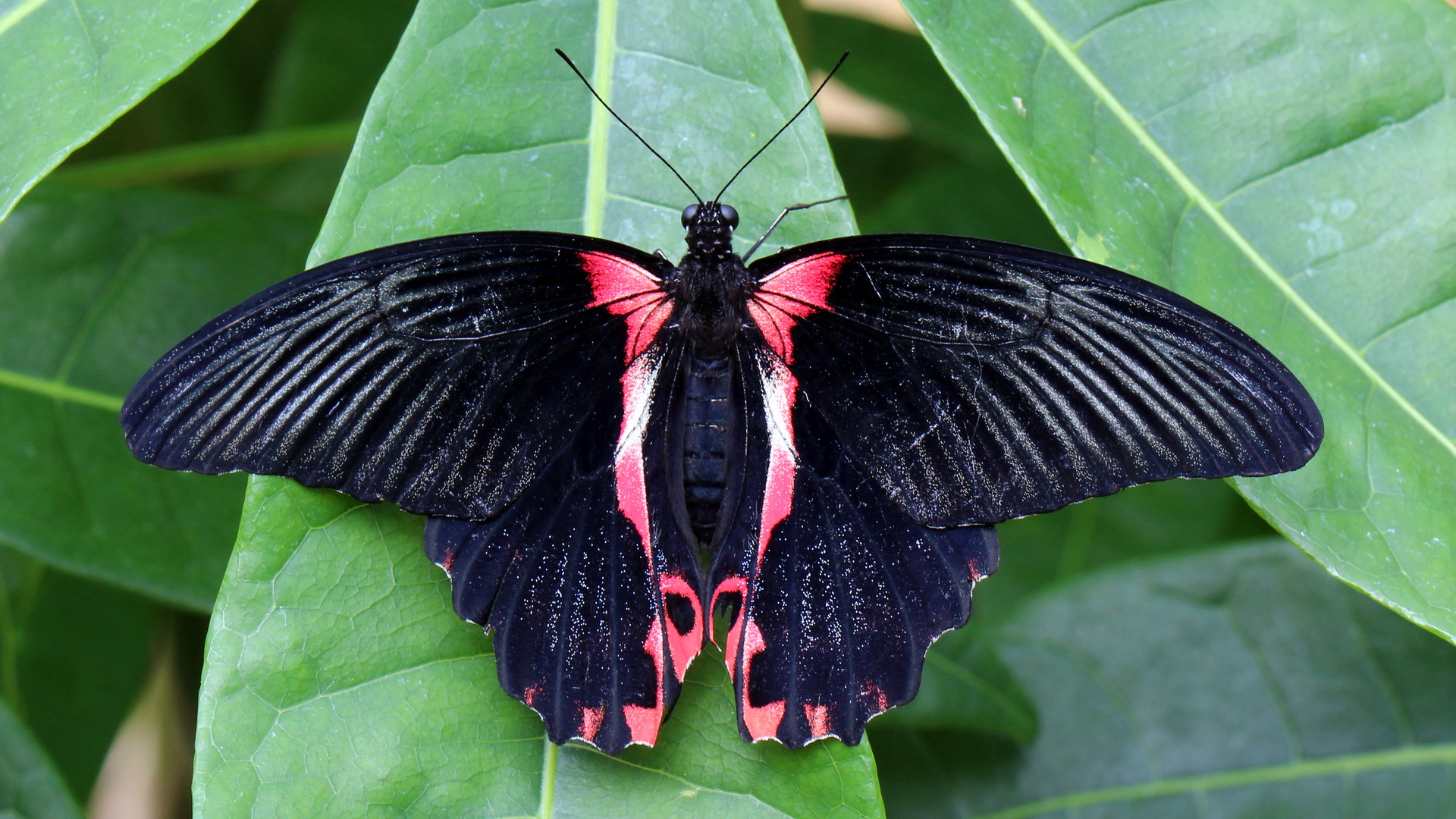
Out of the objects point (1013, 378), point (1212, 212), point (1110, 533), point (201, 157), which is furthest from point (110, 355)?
point (1110, 533)


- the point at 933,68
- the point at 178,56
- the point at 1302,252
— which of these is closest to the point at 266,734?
the point at 178,56

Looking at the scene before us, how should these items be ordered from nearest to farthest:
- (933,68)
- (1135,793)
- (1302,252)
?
1. (1302,252)
2. (1135,793)
3. (933,68)

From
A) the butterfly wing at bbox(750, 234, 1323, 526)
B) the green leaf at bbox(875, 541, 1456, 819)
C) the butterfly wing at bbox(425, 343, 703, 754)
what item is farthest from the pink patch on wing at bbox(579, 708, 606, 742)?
the green leaf at bbox(875, 541, 1456, 819)

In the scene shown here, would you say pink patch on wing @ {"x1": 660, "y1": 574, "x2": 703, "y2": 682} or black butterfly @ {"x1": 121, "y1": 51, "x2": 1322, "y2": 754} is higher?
black butterfly @ {"x1": 121, "y1": 51, "x2": 1322, "y2": 754}

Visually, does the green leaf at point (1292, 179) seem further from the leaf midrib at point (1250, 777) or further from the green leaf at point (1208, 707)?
the leaf midrib at point (1250, 777)

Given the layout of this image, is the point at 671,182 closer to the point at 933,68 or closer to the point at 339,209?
the point at 339,209

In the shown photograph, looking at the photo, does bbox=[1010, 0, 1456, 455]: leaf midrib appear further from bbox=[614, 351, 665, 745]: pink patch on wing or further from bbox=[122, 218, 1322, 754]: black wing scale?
bbox=[614, 351, 665, 745]: pink patch on wing
